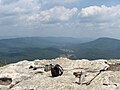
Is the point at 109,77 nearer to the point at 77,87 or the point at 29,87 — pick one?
the point at 77,87

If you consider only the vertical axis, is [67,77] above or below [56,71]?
below

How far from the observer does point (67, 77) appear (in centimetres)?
2706

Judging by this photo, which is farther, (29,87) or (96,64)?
(96,64)

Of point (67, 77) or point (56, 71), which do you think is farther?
point (56, 71)

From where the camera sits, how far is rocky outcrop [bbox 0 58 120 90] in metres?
24.8

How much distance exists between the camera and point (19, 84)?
89.7ft

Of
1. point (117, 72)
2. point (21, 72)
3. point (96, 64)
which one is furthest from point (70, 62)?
point (117, 72)

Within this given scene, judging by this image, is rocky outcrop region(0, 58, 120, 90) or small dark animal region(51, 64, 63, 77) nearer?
rocky outcrop region(0, 58, 120, 90)

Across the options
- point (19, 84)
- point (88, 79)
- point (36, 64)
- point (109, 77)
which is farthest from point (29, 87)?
point (36, 64)

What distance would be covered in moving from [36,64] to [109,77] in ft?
43.6

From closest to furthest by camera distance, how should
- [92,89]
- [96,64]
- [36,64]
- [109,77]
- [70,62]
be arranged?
1. [92,89]
2. [109,77]
3. [96,64]
4. [70,62]
5. [36,64]

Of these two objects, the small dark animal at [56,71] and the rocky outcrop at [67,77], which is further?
the small dark animal at [56,71]

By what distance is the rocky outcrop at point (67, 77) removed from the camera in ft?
81.4

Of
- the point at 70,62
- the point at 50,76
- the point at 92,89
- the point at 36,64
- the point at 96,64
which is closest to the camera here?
the point at 92,89
